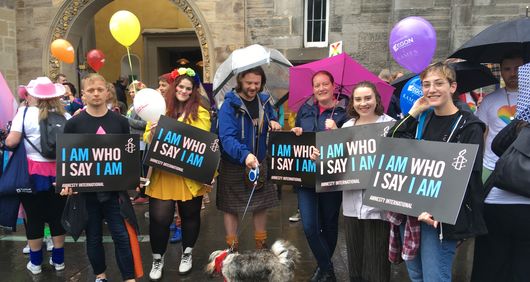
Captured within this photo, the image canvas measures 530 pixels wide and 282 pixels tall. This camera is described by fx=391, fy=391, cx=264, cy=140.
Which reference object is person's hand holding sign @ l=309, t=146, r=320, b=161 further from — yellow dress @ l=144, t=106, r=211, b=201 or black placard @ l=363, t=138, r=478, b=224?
yellow dress @ l=144, t=106, r=211, b=201

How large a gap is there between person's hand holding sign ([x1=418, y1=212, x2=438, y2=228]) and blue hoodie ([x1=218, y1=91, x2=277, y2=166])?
5.16ft

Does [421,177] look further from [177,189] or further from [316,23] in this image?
[316,23]

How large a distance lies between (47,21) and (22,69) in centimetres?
141

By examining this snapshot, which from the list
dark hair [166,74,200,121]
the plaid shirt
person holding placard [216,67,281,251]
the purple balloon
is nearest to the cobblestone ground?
person holding placard [216,67,281,251]

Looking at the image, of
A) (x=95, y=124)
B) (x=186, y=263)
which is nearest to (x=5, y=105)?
(x=95, y=124)

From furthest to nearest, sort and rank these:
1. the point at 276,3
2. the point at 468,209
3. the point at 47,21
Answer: the point at 47,21 < the point at 276,3 < the point at 468,209

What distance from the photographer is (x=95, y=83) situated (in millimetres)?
3287

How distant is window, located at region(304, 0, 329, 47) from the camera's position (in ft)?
30.3

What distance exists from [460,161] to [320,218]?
1.53m

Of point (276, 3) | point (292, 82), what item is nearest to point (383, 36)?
point (276, 3)

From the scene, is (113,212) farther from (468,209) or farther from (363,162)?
(468,209)

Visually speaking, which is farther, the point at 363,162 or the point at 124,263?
the point at 124,263

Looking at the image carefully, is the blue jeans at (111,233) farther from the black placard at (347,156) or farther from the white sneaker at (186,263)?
the black placard at (347,156)

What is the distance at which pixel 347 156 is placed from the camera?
120 inches
